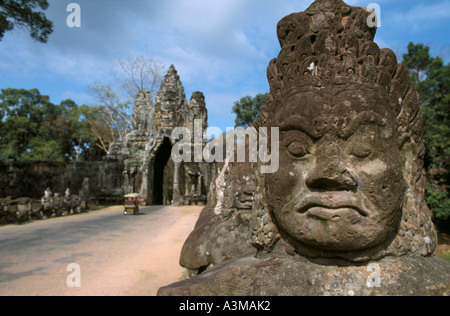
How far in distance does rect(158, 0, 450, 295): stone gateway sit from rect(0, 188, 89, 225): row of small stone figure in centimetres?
1001

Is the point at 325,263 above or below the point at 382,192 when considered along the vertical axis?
below

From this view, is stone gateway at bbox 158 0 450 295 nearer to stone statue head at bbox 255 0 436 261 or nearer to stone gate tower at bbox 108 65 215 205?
stone statue head at bbox 255 0 436 261

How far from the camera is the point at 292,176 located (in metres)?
1.69

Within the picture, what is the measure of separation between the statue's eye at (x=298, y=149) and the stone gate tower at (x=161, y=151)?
51.5 feet

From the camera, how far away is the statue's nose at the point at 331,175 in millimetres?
1524

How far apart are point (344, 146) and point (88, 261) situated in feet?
15.3

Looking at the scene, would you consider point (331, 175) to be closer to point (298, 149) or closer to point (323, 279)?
point (298, 149)

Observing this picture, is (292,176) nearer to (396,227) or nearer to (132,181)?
(396,227)

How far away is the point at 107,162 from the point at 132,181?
2454 mm

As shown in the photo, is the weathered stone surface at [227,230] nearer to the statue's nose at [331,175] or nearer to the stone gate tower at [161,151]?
the statue's nose at [331,175]

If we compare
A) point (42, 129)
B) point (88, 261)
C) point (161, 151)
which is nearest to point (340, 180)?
point (88, 261)

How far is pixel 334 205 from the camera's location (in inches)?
60.2

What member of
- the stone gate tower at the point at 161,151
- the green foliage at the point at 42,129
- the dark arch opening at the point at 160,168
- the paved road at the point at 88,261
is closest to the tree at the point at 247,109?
the stone gate tower at the point at 161,151
